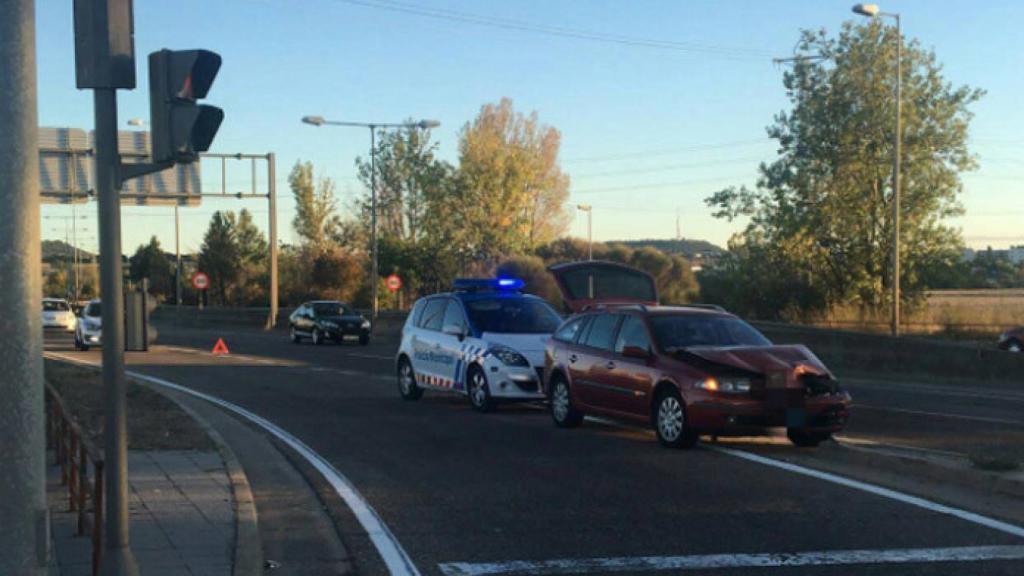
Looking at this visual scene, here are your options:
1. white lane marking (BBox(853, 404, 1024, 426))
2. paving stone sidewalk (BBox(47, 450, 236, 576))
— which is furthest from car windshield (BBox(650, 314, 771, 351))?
paving stone sidewalk (BBox(47, 450, 236, 576))

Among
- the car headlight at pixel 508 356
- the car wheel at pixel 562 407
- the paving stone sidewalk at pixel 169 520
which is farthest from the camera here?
the car headlight at pixel 508 356

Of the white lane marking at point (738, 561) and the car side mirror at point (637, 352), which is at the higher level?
the car side mirror at point (637, 352)

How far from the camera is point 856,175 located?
35750mm

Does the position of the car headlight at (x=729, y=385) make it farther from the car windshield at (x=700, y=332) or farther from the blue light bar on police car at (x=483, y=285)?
the blue light bar on police car at (x=483, y=285)

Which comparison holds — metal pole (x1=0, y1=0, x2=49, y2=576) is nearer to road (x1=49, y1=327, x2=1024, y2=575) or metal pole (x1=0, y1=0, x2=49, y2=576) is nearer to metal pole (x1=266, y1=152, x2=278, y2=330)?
road (x1=49, y1=327, x2=1024, y2=575)

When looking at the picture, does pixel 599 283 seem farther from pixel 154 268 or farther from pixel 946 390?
pixel 154 268

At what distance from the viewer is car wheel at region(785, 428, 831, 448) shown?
11.6 m

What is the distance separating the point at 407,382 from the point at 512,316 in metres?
2.34

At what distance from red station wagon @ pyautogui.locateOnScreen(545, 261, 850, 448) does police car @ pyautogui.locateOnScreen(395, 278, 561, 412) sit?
1197mm

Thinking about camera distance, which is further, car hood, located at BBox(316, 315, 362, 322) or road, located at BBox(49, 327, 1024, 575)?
car hood, located at BBox(316, 315, 362, 322)

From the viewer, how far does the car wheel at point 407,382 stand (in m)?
17.8

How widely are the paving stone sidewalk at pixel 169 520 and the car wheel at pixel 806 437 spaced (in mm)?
5685

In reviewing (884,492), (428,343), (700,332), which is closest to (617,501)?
(884,492)

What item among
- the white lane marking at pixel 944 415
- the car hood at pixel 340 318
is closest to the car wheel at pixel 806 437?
the white lane marking at pixel 944 415
